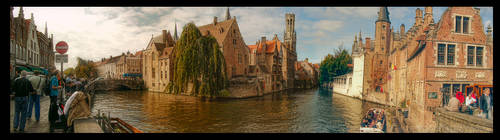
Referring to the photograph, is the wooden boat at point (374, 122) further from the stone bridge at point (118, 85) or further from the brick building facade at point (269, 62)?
the stone bridge at point (118, 85)

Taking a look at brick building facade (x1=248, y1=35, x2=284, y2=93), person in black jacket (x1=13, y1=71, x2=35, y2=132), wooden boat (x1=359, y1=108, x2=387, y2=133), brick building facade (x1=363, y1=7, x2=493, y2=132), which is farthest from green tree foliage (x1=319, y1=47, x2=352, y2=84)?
person in black jacket (x1=13, y1=71, x2=35, y2=132)

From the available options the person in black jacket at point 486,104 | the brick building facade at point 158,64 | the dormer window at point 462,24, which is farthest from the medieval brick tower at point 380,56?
the brick building facade at point 158,64

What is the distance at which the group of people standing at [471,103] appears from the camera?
5246 mm

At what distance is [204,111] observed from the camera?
41.5ft

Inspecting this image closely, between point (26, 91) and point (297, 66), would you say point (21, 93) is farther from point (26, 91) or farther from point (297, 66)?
point (297, 66)

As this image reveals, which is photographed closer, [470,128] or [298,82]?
[470,128]

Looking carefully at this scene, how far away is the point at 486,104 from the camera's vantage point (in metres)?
5.28

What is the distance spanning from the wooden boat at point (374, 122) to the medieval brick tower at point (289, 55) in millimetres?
26348

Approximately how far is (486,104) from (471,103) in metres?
0.62

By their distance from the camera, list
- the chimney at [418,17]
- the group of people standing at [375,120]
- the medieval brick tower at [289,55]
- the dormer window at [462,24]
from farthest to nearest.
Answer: the medieval brick tower at [289,55] < the group of people standing at [375,120] < the chimney at [418,17] < the dormer window at [462,24]
